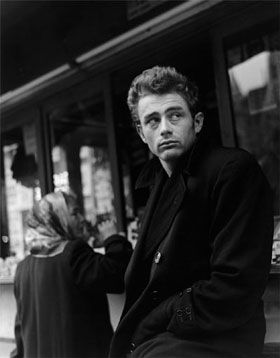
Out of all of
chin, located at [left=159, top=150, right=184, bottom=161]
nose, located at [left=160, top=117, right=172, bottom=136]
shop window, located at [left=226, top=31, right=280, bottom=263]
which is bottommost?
chin, located at [left=159, top=150, right=184, bottom=161]

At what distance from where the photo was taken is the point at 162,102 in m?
1.72

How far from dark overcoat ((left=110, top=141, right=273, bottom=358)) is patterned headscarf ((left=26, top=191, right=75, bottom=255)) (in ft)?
3.15

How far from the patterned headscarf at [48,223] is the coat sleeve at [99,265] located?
160mm

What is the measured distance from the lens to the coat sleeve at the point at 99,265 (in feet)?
7.62

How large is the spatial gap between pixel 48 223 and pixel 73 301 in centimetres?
45

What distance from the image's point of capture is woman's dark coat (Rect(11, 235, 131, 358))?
7.84 feet

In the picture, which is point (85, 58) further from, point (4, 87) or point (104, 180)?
point (104, 180)

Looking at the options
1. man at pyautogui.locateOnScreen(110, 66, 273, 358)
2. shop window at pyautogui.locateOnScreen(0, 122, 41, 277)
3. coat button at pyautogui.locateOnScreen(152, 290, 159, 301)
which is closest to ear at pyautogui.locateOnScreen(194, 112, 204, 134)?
man at pyautogui.locateOnScreen(110, 66, 273, 358)

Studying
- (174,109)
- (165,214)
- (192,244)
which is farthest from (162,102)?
(192,244)

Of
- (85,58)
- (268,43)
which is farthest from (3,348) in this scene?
(268,43)

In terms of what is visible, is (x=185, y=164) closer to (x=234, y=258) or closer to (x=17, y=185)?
(x=234, y=258)

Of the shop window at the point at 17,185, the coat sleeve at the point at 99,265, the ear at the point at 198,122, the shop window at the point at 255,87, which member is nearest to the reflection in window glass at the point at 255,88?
the shop window at the point at 255,87

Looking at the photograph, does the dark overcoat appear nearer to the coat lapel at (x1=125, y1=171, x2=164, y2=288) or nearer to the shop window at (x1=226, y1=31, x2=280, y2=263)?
the coat lapel at (x1=125, y1=171, x2=164, y2=288)

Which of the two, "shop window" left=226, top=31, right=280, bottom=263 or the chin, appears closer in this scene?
the chin
